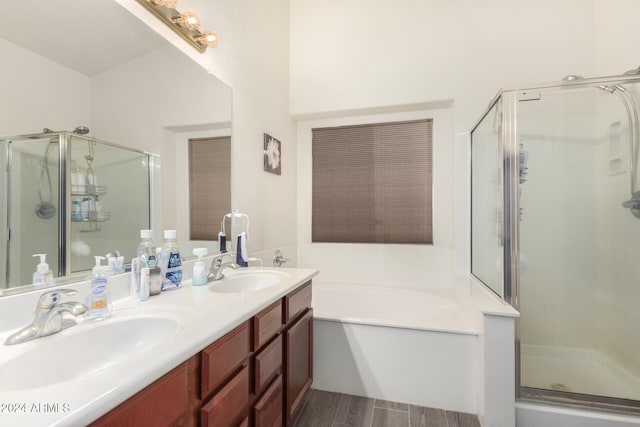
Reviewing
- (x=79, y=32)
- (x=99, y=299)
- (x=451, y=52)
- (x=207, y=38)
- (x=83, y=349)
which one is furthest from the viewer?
(x=451, y=52)

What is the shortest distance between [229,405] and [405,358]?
3.92ft

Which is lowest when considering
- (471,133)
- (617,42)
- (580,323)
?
(580,323)

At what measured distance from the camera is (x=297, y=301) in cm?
143

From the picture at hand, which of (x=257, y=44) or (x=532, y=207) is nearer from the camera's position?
(x=532, y=207)

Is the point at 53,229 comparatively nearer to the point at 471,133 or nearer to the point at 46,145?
the point at 46,145

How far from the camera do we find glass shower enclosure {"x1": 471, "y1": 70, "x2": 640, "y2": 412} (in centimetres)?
164

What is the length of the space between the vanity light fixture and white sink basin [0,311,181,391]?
1206mm

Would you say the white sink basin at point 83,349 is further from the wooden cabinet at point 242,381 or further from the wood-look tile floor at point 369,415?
the wood-look tile floor at point 369,415

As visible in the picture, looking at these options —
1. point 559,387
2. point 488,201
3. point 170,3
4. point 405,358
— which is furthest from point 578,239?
point 170,3

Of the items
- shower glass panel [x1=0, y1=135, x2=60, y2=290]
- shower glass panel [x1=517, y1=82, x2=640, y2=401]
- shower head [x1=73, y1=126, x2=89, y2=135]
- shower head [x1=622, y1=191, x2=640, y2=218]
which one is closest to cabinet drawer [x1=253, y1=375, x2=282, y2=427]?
shower glass panel [x1=0, y1=135, x2=60, y2=290]

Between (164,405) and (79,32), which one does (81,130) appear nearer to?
(79,32)

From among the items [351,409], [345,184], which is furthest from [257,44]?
[351,409]

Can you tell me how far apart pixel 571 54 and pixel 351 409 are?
116 inches

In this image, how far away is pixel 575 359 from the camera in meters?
1.92
